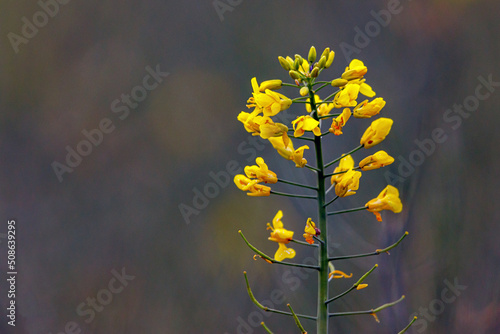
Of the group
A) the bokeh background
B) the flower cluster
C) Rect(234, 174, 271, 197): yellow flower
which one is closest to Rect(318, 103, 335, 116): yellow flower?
the flower cluster

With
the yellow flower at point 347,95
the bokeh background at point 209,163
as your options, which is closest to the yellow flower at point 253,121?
the yellow flower at point 347,95

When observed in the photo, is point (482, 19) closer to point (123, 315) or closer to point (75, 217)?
point (123, 315)

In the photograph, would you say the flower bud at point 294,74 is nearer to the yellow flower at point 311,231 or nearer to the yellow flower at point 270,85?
the yellow flower at point 270,85

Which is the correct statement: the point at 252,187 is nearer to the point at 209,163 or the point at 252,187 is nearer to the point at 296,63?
the point at 296,63

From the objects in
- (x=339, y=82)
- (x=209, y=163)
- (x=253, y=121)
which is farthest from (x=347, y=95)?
(x=209, y=163)

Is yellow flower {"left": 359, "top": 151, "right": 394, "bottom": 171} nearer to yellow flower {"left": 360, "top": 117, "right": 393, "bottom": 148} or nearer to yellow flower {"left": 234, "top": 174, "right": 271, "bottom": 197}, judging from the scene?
yellow flower {"left": 360, "top": 117, "right": 393, "bottom": 148}
